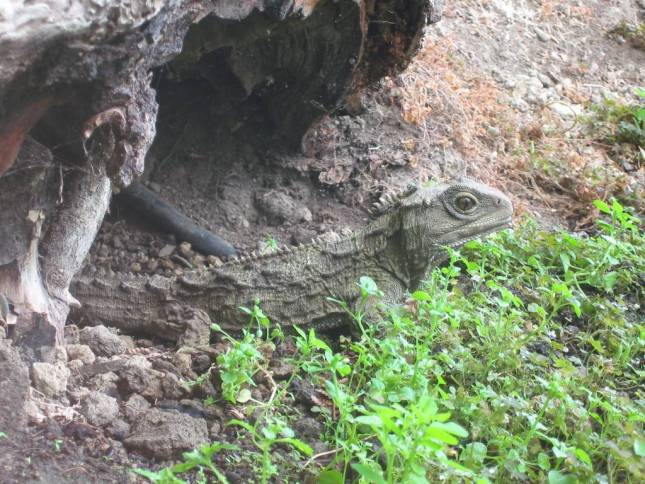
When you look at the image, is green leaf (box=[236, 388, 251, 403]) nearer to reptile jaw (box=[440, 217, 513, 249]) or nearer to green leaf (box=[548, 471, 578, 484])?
green leaf (box=[548, 471, 578, 484])

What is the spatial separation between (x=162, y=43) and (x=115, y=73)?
407 millimetres

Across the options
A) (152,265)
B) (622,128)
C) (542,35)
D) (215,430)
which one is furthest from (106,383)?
(542,35)

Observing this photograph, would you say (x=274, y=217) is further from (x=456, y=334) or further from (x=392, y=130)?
(x=456, y=334)

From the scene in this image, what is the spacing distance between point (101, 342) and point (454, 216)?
6.94 feet

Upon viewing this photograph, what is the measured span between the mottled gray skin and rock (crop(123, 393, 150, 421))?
121 cm

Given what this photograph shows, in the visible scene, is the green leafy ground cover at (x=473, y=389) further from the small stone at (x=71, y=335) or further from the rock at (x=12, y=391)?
the small stone at (x=71, y=335)

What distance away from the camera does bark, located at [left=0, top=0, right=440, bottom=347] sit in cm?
221

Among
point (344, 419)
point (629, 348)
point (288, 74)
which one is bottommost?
point (629, 348)

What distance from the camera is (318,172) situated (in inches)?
214

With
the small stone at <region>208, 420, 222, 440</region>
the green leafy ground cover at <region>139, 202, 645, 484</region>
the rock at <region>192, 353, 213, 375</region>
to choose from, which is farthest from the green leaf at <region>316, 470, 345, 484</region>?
the rock at <region>192, 353, 213, 375</region>

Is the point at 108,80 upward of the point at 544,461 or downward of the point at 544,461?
upward

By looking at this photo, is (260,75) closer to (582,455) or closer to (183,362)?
(183,362)

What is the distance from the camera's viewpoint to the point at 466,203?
4.61 meters

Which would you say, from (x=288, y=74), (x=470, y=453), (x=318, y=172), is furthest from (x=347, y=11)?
(x=470, y=453)
